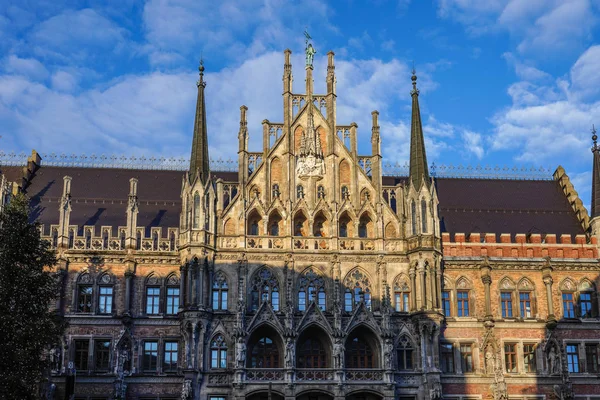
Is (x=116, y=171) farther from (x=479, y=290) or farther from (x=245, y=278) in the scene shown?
(x=479, y=290)

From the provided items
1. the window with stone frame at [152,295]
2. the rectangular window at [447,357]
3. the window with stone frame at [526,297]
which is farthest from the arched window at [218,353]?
the window with stone frame at [526,297]

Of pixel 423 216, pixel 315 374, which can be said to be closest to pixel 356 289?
pixel 315 374

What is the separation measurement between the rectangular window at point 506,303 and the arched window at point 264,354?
14480 mm

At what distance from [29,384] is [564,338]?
31923 millimetres

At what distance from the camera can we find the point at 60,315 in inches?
1863

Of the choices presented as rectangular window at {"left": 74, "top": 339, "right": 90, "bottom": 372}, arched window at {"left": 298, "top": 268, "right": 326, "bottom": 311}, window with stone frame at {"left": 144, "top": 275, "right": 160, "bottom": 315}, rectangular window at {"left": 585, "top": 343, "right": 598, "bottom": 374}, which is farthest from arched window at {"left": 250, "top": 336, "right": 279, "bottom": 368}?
rectangular window at {"left": 585, "top": 343, "right": 598, "bottom": 374}

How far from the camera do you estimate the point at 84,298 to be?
1909 inches

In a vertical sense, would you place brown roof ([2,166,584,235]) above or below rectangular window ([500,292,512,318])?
above

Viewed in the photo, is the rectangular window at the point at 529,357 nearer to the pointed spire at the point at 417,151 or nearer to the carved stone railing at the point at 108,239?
the pointed spire at the point at 417,151

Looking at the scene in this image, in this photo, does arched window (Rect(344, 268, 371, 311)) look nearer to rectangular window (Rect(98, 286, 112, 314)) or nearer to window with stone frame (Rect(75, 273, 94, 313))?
rectangular window (Rect(98, 286, 112, 314))

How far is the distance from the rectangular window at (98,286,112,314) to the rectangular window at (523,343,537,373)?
2536cm

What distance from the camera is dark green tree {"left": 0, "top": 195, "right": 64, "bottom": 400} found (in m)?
35.3

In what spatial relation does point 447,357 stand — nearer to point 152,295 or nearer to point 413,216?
point 413,216

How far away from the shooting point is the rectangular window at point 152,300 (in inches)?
1909
